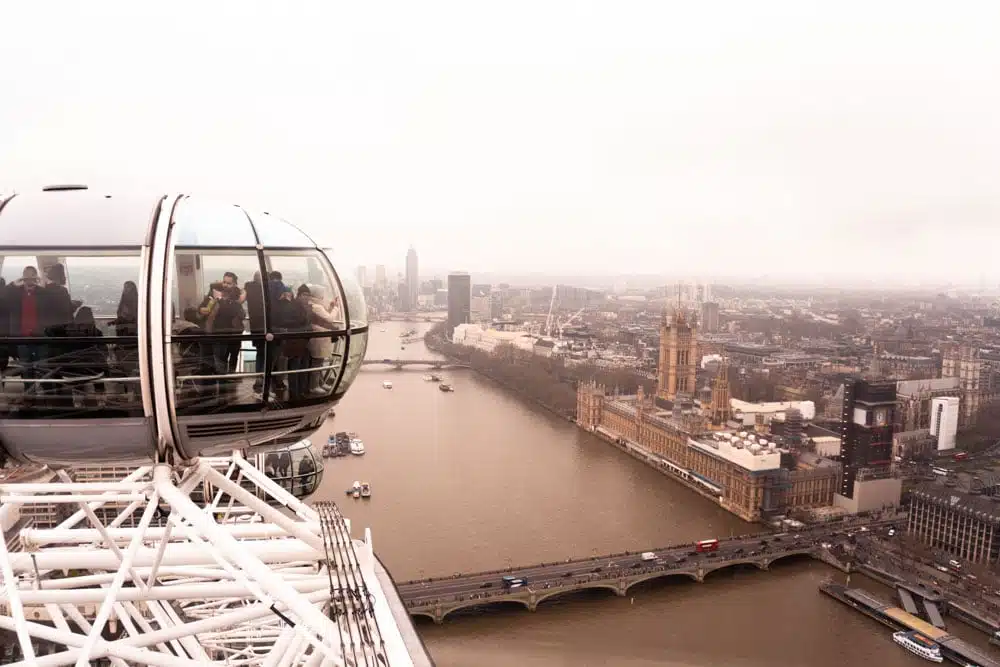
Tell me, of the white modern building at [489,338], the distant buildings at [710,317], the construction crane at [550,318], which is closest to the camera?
the white modern building at [489,338]

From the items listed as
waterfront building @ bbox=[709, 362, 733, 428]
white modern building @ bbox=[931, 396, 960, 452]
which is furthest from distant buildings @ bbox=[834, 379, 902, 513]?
white modern building @ bbox=[931, 396, 960, 452]

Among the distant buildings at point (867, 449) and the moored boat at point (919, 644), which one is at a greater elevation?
the distant buildings at point (867, 449)

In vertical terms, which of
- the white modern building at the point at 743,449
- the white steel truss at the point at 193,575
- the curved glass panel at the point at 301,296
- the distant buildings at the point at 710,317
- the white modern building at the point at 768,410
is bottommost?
the white modern building at the point at 768,410

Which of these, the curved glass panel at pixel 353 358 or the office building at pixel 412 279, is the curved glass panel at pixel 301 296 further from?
the office building at pixel 412 279

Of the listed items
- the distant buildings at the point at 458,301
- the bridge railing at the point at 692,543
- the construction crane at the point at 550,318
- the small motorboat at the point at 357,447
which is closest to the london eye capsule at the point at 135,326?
the bridge railing at the point at 692,543

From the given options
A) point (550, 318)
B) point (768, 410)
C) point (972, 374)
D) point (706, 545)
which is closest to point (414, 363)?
point (550, 318)

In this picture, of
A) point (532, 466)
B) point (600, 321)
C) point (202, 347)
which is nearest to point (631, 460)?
point (532, 466)

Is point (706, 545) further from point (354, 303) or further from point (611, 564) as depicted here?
point (354, 303)
